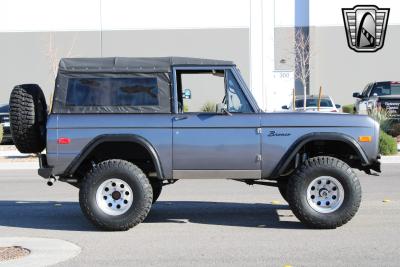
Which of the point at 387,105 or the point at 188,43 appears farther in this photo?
the point at 188,43

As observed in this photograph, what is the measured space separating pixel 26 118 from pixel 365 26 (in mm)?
33620

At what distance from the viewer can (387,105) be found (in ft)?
83.1

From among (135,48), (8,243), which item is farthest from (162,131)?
(135,48)

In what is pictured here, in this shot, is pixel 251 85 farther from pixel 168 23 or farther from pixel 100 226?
pixel 100 226

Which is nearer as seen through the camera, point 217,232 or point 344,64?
point 217,232

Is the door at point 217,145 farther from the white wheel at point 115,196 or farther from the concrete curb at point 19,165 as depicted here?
the concrete curb at point 19,165

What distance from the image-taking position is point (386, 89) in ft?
87.5

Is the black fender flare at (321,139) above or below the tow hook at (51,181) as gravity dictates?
above

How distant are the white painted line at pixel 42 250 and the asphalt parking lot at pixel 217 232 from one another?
0.14m

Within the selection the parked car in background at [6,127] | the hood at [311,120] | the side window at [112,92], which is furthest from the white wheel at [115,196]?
the parked car in background at [6,127]

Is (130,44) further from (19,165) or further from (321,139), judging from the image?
(321,139)

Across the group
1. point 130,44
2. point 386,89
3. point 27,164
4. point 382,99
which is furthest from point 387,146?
point 130,44

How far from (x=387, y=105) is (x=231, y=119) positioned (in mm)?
18629

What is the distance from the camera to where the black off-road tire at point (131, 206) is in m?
7.96
